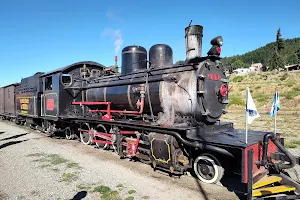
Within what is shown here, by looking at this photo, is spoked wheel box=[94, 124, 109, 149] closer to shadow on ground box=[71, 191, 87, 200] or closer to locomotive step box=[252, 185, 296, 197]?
shadow on ground box=[71, 191, 87, 200]

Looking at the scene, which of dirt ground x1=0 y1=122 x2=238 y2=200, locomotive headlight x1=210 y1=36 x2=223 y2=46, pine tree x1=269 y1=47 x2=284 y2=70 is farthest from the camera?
pine tree x1=269 y1=47 x2=284 y2=70

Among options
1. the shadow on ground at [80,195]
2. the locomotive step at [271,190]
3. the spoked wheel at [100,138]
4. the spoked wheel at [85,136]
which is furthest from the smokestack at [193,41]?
the spoked wheel at [85,136]

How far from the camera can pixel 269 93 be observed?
3203 cm

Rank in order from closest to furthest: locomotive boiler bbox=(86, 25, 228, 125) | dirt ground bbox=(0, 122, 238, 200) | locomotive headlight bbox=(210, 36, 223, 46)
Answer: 1. dirt ground bbox=(0, 122, 238, 200)
2. locomotive boiler bbox=(86, 25, 228, 125)
3. locomotive headlight bbox=(210, 36, 223, 46)

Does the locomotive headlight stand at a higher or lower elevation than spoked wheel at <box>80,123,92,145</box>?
higher

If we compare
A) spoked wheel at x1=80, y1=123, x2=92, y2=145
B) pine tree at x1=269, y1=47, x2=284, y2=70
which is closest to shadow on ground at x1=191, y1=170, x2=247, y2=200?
spoked wheel at x1=80, y1=123, x2=92, y2=145

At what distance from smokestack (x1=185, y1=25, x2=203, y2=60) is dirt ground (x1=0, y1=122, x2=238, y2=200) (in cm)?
331

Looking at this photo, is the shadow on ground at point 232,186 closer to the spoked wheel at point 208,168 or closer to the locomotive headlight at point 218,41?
the spoked wheel at point 208,168

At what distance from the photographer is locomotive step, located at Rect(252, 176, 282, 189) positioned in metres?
4.57

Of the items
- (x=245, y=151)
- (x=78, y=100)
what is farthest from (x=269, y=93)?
(x=245, y=151)

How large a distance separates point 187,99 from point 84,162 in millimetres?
3793

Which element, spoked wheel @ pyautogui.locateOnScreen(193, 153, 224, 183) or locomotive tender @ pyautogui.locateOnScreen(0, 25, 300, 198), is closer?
locomotive tender @ pyautogui.locateOnScreen(0, 25, 300, 198)

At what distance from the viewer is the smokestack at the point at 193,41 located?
21.4 ft

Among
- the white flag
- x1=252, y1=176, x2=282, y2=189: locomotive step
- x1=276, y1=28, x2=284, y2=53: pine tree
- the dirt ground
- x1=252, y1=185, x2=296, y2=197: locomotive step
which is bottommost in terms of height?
the dirt ground
